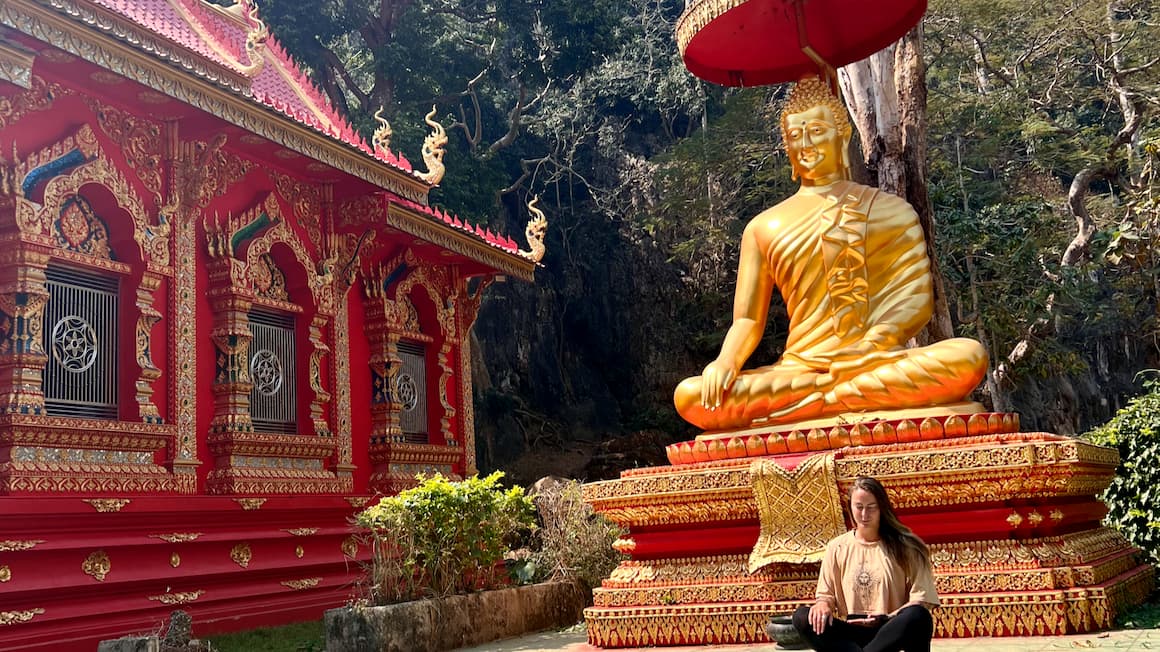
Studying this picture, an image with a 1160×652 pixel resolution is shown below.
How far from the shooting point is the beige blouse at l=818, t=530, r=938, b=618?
3.34 meters

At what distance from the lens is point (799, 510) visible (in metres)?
5.12

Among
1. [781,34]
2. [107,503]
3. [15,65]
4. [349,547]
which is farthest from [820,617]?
[349,547]

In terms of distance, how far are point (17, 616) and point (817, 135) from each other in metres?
5.58

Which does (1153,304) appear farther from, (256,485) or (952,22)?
(256,485)

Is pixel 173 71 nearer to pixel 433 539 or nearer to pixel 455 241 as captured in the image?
pixel 433 539

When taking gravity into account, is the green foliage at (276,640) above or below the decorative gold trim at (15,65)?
below

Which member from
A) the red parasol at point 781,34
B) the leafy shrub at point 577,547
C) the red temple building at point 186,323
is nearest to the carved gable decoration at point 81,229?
the red temple building at point 186,323

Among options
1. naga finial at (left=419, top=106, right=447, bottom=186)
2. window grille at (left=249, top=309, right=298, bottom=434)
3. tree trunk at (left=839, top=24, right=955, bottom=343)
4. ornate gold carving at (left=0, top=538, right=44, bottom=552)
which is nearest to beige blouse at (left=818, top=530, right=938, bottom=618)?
ornate gold carving at (left=0, top=538, right=44, bottom=552)

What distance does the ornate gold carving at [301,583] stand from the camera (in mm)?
8680

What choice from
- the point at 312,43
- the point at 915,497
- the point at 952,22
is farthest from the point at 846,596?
the point at 312,43

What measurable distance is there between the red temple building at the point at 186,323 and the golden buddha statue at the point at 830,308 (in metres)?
3.98

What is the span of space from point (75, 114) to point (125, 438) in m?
2.31

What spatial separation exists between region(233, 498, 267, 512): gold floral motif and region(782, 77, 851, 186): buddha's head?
4.87 m

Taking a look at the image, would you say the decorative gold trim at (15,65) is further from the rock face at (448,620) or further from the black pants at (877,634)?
the black pants at (877,634)
